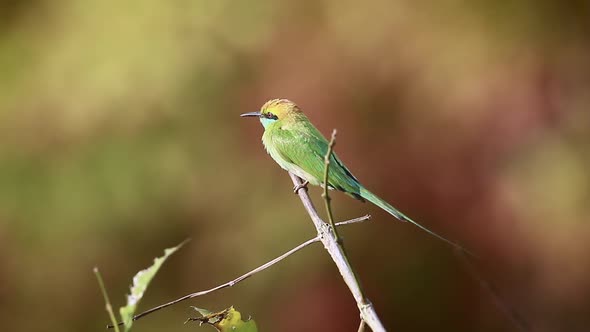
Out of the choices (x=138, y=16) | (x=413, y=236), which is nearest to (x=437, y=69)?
(x=413, y=236)

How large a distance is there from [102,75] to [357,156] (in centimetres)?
129

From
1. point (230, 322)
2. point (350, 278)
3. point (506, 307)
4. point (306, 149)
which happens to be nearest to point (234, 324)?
point (230, 322)

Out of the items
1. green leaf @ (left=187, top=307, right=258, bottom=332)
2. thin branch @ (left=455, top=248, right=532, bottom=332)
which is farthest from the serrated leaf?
thin branch @ (left=455, top=248, right=532, bottom=332)

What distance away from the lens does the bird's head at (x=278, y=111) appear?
2123 mm

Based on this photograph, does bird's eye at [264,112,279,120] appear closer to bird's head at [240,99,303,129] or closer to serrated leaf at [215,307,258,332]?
bird's head at [240,99,303,129]

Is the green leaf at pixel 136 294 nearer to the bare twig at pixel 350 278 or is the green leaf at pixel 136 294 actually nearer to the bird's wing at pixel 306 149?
the bare twig at pixel 350 278

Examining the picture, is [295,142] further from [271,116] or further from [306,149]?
[271,116]

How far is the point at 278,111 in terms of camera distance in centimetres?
218

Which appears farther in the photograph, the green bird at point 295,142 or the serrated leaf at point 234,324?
the green bird at point 295,142

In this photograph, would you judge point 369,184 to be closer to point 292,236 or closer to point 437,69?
point 292,236

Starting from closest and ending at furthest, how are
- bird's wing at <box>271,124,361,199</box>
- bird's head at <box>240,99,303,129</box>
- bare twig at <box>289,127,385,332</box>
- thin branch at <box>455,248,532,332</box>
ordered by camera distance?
thin branch at <box>455,248,532,332</box> → bare twig at <box>289,127,385,332</box> → bird's wing at <box>271,124,361,199</box> → bird's head at <box>240,99,303,129</box>

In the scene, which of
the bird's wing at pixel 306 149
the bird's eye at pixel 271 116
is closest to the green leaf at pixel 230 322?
the bird's wing at pixel 306 149

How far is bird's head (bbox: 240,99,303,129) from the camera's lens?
6.97ft

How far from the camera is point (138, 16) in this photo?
3.92m
